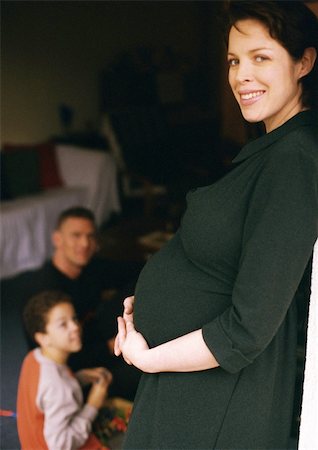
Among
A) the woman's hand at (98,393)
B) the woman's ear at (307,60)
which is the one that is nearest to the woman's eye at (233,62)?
the woman's ear at (307,60)

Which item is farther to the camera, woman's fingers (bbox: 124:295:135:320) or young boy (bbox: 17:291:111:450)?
young boy (bbox: 17:291:111:450)

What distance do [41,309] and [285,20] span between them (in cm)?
143

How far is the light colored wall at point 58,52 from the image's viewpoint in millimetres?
5379

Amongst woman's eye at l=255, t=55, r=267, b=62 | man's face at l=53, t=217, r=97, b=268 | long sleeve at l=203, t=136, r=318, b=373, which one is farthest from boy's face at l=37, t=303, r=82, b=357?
woman's eye at l=255, t=55, r=267, b=62

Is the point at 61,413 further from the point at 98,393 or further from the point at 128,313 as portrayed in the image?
the point at 128,313

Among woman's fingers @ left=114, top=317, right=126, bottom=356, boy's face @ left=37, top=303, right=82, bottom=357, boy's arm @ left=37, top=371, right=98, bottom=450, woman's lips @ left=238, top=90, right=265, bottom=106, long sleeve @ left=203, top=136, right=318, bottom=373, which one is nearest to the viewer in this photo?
long sleeve @ left=203, top=136, right=318, bottom=373

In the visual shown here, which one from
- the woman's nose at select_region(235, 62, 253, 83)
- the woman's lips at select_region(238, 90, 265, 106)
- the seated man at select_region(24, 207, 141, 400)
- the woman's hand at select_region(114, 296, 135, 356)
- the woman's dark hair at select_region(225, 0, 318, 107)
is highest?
the woman's dark hair at select_region(225, 0, 318, 107)

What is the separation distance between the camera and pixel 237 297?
872 mm

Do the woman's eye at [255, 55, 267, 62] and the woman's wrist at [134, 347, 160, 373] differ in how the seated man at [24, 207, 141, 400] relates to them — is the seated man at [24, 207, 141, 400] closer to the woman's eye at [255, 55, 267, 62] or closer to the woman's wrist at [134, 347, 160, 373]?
the woman's wrist at [134, 347, 160, 373]

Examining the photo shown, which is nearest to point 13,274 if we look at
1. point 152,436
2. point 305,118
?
point 152,436

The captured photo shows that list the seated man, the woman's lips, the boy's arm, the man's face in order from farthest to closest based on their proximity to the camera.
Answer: the man's face → the seated man → the boy's arm → the woman's lips

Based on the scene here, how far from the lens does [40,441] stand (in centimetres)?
185

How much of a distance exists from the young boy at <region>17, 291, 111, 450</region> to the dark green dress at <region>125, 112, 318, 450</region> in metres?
0.81

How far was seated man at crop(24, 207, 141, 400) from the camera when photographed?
239 centimetres
